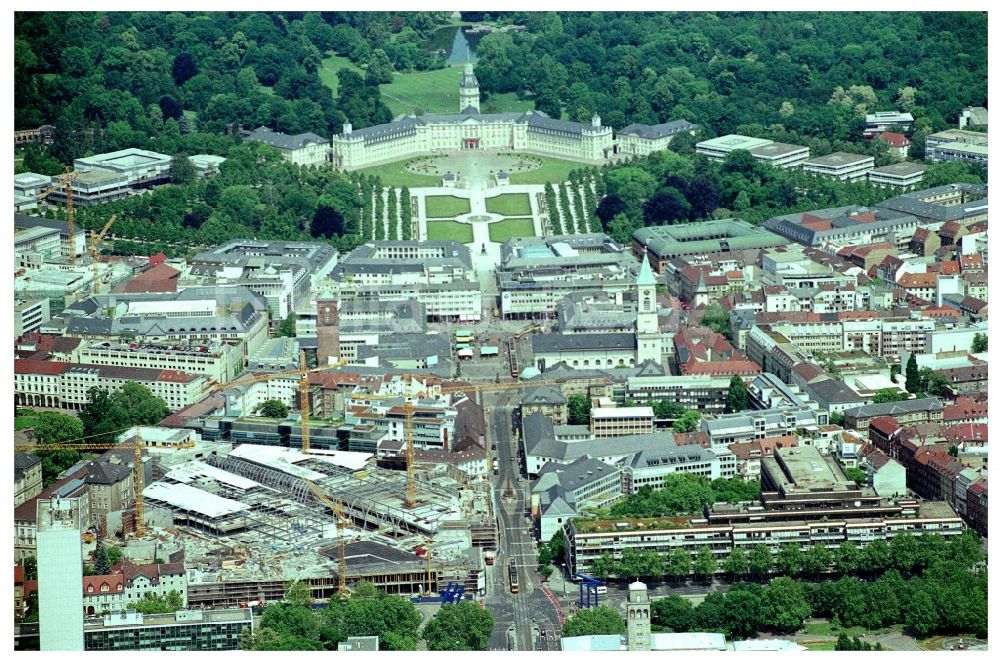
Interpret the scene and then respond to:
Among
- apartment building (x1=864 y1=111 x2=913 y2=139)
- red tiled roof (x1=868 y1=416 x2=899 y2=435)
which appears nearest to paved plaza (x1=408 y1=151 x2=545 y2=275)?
apartment building (x1=864 y1=111 x2=913 y2=139)


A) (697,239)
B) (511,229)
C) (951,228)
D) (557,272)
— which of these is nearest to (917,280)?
(951,228)

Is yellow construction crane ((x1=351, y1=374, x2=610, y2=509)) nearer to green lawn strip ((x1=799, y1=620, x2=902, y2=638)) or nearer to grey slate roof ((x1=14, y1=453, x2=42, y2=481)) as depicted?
grey slate roof ((x1=14, y1=453, x2=42, y2=481))

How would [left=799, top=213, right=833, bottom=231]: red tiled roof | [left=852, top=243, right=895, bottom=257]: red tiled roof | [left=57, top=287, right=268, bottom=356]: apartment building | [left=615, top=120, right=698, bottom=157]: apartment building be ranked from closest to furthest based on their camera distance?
[left=57, top=287, right=268, bottom=356]: apartment building < [left=852, top=243, right=895, bottom=257]: red tiled roof < [left=799, top=213, right=833, bottom=231]: red tiled roof < [left=615, top=120, right=698, bottom=157]: apartment building

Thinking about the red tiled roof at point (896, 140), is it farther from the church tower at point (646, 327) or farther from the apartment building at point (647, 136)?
the church tower at point (646, 327)

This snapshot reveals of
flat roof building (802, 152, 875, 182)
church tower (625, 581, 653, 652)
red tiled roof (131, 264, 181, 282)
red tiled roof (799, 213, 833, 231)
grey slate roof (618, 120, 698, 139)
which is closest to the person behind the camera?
church tower (625, 581, 653, 652)

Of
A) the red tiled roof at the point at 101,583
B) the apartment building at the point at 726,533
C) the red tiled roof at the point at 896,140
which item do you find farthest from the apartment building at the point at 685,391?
the red tiled roof at the point at 896,140

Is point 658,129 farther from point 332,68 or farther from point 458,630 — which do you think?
point 458,630
